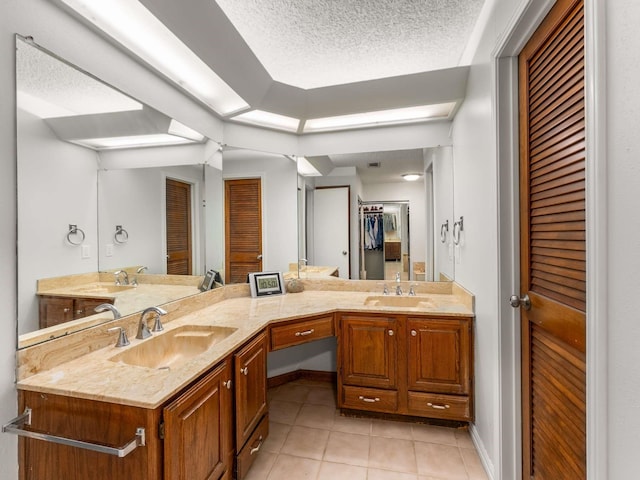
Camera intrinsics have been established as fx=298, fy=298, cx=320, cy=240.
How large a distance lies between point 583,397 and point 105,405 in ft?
5.26

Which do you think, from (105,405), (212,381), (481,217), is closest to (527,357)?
(481,217)

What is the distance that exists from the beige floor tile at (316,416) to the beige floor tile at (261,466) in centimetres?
36

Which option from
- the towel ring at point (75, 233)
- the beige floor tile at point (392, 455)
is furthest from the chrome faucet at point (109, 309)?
the beige floor tile at point (392, 455)

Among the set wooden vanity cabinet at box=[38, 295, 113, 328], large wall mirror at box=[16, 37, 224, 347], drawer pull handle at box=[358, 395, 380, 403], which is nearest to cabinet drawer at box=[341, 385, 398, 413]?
drawer pull handle at box=[358, 395, 380, 403]

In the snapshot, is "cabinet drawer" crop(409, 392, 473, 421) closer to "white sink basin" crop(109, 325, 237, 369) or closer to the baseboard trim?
the baseboard trim

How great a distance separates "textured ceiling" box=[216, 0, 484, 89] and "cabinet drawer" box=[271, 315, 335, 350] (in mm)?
1752

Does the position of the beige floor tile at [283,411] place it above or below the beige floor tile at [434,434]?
below

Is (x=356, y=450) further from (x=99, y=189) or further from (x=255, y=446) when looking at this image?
(x=99, y=189)

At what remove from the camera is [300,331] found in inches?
78.7

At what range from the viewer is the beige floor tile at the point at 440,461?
168cm

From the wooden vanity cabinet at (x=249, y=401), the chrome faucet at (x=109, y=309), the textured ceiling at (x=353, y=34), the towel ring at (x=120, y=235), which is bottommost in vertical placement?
the wooden vanity cabinet at (x=249, y=401)

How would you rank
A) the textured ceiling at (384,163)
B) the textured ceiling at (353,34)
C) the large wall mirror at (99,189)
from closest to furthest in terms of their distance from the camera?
the large wall mirror at (99,189) < the textured ceiling at (353,34) < the textured ceiling at (384,163)

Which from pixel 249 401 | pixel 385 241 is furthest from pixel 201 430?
pixel 385 241

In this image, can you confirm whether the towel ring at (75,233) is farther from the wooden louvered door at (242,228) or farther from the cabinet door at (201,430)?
the wooden louvered door at (242,228)
